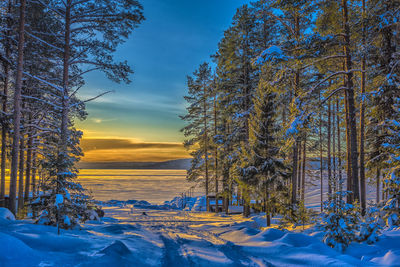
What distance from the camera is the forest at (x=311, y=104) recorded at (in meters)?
7.75

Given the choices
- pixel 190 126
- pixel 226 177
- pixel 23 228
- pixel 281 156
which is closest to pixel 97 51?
pixel 23 228

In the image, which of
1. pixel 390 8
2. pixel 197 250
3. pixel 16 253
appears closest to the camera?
pixel 16 253

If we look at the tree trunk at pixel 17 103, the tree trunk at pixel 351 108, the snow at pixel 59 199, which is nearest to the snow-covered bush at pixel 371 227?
the tree trunk at pixel 351 108

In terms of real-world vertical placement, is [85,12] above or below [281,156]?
above

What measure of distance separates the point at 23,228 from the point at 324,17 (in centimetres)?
1346

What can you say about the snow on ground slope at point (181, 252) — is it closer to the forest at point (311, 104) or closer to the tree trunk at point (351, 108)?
the forest at point (311, 104)

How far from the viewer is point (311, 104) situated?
948 centimetres

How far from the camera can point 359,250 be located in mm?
6965

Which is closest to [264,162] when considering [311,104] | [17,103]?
[311,104]

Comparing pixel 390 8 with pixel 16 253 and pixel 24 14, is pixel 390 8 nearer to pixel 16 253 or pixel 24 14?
pixel 16 253

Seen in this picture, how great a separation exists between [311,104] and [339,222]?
177 inches

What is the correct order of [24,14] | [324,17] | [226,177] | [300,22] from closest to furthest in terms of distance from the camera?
[324,17], [24,14], [300,22], [226,177]

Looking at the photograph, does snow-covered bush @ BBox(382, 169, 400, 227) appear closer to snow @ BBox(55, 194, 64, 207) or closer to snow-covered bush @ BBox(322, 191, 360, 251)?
snow-covered bush @ BBox(322, 191, 360, 251)

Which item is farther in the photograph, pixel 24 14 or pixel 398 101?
pixel 24 14
